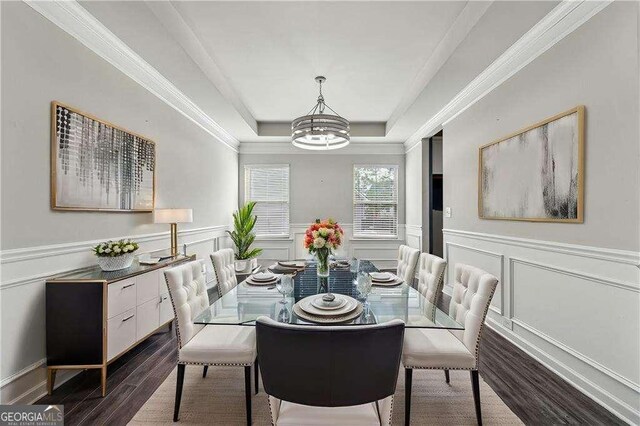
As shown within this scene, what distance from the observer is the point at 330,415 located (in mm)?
1247

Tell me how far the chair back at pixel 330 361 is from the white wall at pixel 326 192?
5.00 metres

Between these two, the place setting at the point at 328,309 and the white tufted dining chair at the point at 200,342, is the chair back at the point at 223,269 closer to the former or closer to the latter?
the white tufted dining chair at the point at 200,342

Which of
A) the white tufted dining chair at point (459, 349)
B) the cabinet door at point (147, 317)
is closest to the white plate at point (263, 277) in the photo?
the cabinet door at point (147, 317)

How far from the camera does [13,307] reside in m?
1.86

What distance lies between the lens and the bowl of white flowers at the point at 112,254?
235cm

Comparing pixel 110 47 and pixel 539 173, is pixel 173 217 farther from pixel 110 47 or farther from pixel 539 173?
pixel 539 173

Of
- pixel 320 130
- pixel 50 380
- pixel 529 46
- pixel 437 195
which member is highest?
pixel 529 46

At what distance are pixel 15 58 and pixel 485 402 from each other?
377cm

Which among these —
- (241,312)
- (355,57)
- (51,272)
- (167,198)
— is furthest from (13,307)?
(355,57)

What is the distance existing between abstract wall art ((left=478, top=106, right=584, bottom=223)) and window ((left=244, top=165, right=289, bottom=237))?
12.8ft

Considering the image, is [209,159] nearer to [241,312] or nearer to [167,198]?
[167,198]

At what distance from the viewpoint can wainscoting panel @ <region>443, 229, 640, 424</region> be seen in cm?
179

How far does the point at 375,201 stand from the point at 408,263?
334 centimetres

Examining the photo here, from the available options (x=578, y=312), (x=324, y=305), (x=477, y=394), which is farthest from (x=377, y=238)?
(x=324, y=305)
